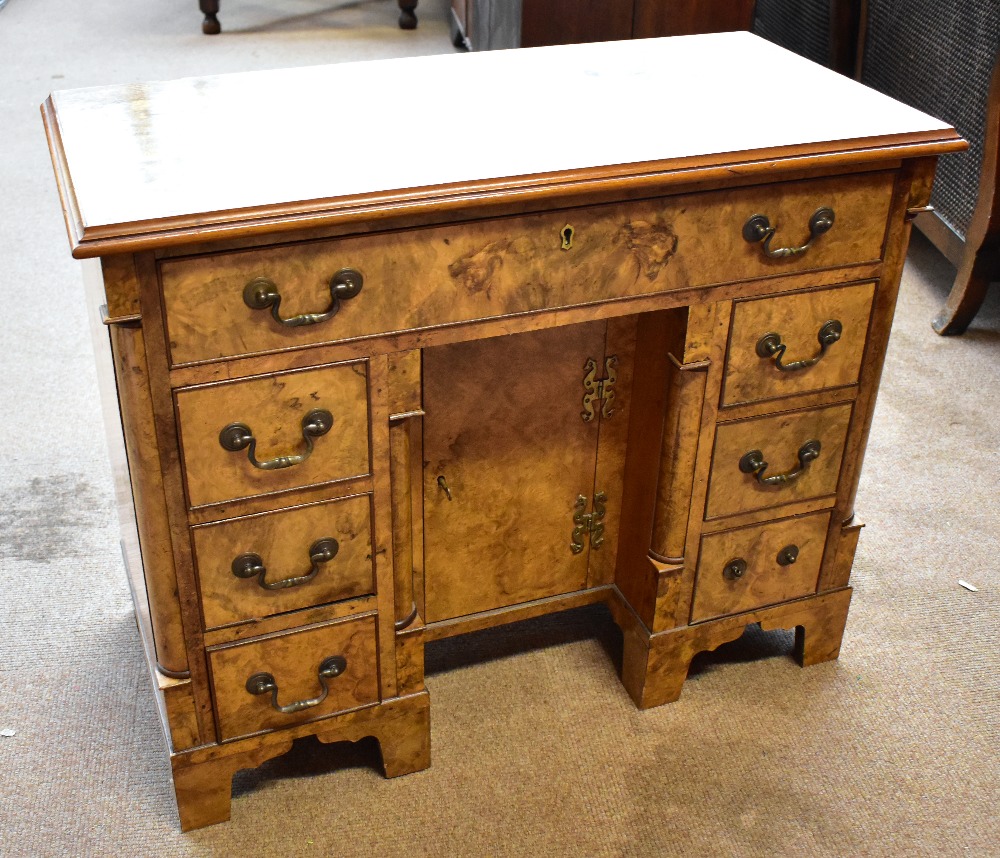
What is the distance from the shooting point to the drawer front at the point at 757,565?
2008 mm

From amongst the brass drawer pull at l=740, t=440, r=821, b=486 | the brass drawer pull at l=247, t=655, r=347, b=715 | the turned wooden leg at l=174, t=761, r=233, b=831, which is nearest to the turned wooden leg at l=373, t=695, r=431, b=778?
the brass drawer pull at l=247, t=655, r=347, b=715

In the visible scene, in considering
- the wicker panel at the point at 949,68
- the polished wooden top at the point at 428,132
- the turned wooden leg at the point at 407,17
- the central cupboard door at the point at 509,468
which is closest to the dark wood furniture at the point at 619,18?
the wicker panel at the point at 949,68

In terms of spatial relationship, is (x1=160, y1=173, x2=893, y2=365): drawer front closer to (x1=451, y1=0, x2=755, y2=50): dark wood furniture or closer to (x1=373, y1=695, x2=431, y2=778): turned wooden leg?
(x1=373, y1=695, x2=431, y2=778): turned wooden leg

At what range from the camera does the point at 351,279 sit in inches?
60.1

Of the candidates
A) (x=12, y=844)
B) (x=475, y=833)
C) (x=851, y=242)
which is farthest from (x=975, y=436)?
→ (x=12, y=844)

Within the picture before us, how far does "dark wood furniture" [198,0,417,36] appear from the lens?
534 cm

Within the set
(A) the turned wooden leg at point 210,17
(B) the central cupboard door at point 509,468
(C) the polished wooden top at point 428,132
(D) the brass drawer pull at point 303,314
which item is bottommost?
(A) the turned wooden leg at point 210,17

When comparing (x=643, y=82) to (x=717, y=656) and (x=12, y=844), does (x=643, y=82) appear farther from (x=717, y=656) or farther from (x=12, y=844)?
(x=12, y=844)

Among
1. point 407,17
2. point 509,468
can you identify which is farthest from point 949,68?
point 407,17

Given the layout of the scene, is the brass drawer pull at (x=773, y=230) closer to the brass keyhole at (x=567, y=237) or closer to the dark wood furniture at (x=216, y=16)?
the brass keyhole at (x=567, y=237)

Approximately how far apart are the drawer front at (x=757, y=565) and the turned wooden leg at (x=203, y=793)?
809mm

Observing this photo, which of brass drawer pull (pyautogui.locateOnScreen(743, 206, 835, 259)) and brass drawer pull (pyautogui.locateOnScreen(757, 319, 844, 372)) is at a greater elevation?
brass drawer pull (pyautogui.locateOnScreen(743, 206, 835, 259))

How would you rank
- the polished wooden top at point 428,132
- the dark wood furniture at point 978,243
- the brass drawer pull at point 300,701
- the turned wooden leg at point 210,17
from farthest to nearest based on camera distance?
1. the turned wooden leg at point 210,17
2. the dark wood furniture at point 978,243
3. the brass drawer pull at point 300,701
4. the polished wooden top at point 428,132

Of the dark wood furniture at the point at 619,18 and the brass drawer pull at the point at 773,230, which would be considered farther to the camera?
the dark wood furniture at the point at 619,18
